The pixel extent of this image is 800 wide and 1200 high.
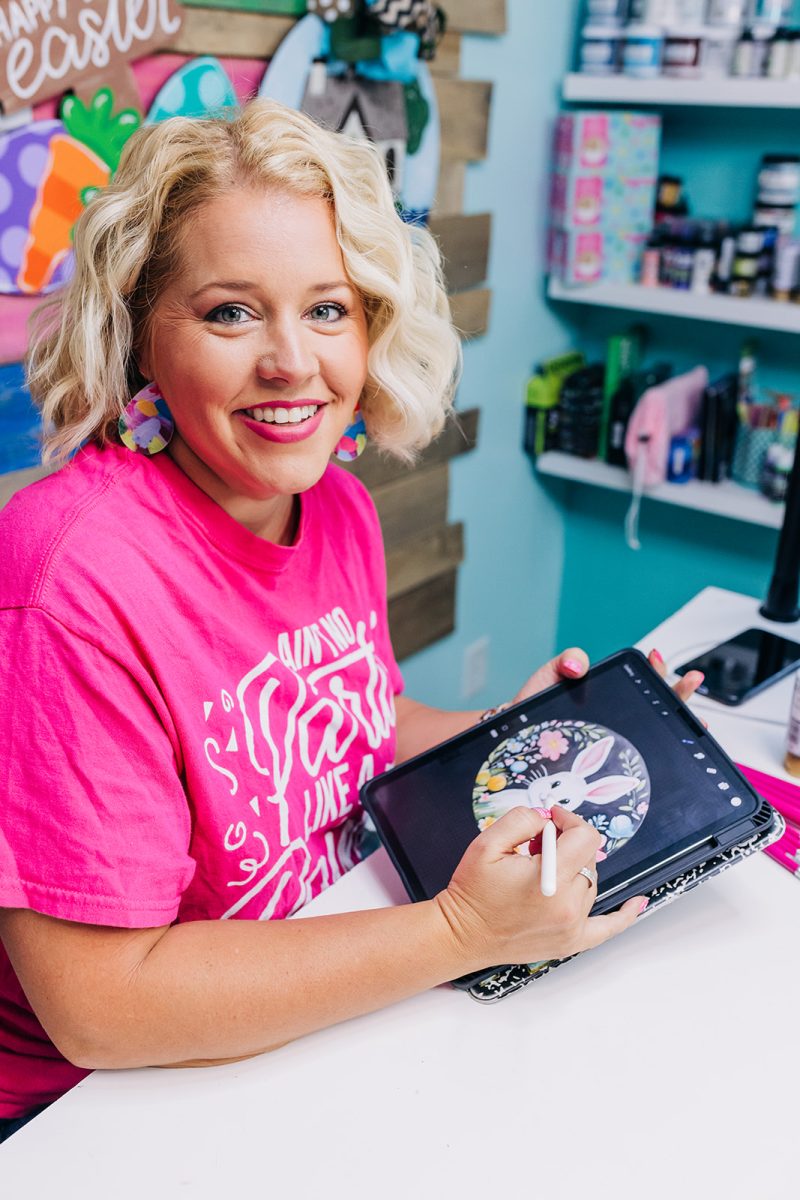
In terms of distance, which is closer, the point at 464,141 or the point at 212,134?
the point at 212,134

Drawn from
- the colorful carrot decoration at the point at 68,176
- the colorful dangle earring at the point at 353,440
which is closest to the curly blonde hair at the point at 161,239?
the colorful dangle earring at the point at 353,440

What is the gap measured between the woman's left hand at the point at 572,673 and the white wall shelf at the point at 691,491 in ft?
3.44

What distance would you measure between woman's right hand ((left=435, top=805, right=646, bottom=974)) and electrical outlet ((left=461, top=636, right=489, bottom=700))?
62.4 inches

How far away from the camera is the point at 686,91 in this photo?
1.92 m

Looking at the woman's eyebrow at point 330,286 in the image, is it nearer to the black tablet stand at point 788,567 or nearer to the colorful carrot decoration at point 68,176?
the colorful carrot decoration at point 68,176

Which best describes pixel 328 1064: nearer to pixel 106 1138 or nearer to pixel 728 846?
pixel 106 1138

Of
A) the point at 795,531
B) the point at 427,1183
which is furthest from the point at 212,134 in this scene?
the point at 795,531

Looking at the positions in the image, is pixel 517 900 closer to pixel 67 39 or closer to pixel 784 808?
pixel 784 808

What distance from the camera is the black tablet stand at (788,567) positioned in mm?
1502

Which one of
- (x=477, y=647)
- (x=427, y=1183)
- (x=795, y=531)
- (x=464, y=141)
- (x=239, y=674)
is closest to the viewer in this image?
(x=427, y=1183)

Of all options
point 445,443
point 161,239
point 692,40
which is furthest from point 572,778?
point 692,40

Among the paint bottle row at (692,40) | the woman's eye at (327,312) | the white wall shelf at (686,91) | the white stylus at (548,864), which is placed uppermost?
the paint bottle row at (692,40)

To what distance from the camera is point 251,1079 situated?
2.48ft

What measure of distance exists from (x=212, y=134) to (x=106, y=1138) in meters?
0.78
